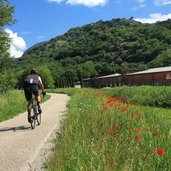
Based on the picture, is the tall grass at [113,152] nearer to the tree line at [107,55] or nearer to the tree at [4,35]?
the tree at [4,35]

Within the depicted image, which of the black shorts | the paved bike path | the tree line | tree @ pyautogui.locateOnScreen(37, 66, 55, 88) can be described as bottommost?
the paved bike path

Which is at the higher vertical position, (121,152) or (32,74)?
(32,74)

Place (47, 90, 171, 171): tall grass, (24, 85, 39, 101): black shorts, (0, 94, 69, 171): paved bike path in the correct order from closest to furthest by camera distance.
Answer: (47, 90, 171, 171): tall grass
(0, 94, 69, 171): paved bike path
(24, 85, 39, 101): black shorts

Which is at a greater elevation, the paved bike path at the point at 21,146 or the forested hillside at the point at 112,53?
the forested hillside at the point at 112,53

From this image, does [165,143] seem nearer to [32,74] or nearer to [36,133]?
[36,133]

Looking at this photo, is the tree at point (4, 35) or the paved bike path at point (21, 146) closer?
the paved bike path at point (21, 146)

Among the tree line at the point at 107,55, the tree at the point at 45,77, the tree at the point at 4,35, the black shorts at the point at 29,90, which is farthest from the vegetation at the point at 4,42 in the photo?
the tree at the point at 45,77

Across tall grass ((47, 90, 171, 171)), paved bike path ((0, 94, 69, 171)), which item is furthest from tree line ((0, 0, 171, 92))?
tall grass ((47, 90, 171, 171))

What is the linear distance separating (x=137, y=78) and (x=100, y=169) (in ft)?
249

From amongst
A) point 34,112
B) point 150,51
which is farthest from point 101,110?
point 150,51

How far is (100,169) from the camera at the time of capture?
4.72 metres

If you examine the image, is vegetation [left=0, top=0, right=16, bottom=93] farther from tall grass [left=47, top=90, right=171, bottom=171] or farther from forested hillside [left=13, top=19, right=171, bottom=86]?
forested hillside [left=13, top=19, right=171, bottom=86]

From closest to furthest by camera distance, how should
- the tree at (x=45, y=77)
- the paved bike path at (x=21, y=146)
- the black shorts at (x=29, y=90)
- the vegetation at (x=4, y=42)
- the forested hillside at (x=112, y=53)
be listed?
1. the paved bike path at (x=21, y=146)
2. the black shorts at (x=29, y=90)
3. the vegetation at (x=4, y=42)
4. the tree at (x=45, y=77)
5. the forested hillside at (x=112, y=53)

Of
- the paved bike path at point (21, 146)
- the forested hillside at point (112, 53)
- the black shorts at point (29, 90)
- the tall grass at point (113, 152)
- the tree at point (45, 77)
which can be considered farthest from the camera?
the forested hillside at point (112, 53)
